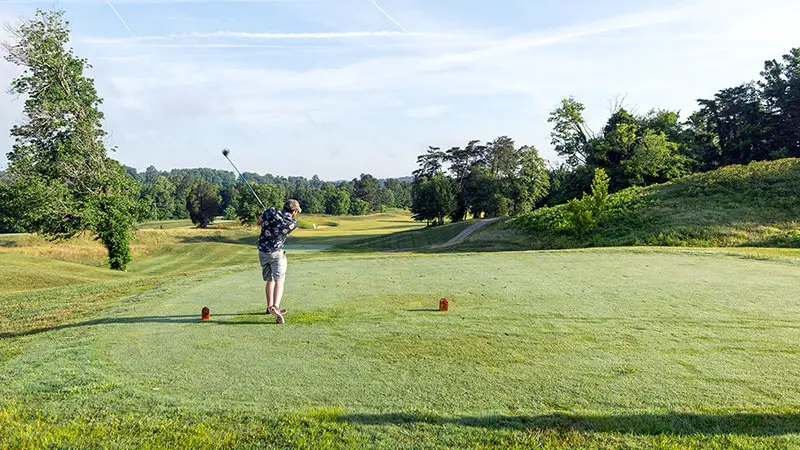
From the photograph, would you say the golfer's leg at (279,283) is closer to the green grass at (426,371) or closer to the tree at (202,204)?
the green grass at (426,371)

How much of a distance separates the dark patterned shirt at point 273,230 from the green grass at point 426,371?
142 centimetres

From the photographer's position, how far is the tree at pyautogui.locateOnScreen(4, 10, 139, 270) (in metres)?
27.4

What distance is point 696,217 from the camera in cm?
3067

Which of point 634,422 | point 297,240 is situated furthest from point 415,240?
point 634,422

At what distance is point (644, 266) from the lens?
50.0 ft

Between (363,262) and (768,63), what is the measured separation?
2558 inches

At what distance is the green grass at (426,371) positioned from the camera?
4844 mm

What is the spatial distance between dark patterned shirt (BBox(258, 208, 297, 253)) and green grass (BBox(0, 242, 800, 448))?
1.42m

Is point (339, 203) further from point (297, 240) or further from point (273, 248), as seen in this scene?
point (273, 248)

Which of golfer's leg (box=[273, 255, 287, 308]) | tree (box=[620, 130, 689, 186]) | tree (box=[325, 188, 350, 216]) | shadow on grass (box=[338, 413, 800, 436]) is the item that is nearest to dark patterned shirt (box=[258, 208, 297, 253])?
golfer's leg (box=[273, 255, 287, 308])

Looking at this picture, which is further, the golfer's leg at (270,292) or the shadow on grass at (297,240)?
the shadow on grass at (297,240)

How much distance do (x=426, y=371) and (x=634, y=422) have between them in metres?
2.54

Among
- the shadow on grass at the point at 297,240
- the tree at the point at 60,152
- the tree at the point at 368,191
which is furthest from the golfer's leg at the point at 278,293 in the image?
the tree at the point at 368,191

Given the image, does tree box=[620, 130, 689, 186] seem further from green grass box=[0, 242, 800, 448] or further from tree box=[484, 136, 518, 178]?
green grass box=[0, 242, 800, 448]
